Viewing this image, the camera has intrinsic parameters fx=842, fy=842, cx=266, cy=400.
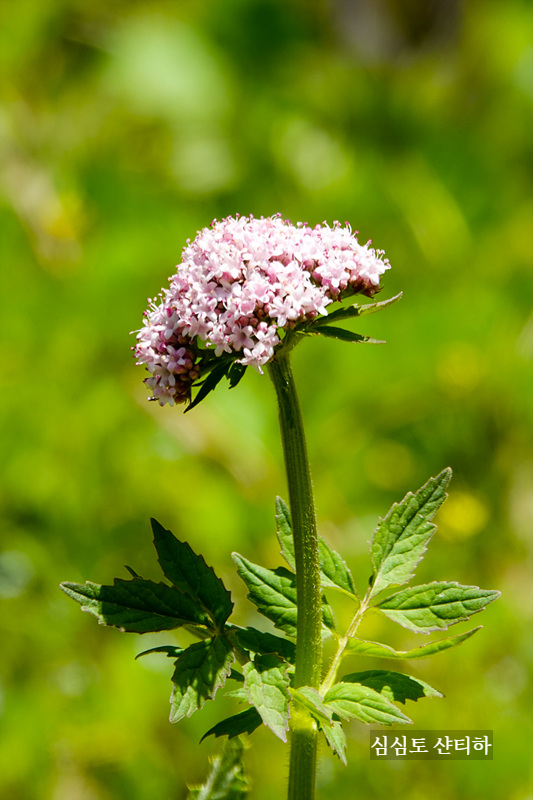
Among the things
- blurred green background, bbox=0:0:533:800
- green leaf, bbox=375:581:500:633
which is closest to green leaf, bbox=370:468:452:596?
green leaf, bbox=375:581:500:633

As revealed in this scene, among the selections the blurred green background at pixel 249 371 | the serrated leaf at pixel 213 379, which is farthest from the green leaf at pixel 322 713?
the blurred green background at pixel 249 371

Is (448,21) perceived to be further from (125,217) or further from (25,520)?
(25,520)

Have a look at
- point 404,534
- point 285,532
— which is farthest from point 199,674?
point 404,534

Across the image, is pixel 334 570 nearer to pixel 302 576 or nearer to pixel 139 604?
pixel 302 576

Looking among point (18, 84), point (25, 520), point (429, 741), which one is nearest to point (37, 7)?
point (18, 84)

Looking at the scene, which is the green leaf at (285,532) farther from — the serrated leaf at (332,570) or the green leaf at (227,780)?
the green leaf at (227,780)
